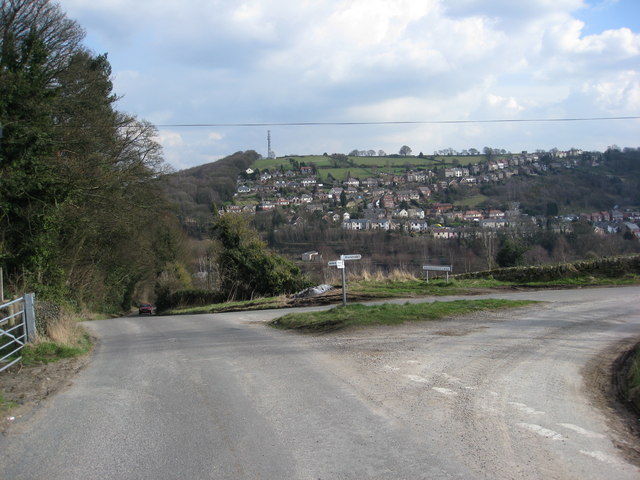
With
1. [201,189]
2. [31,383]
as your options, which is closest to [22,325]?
[31,383]

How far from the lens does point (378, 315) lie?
556 inches

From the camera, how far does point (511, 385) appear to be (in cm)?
761

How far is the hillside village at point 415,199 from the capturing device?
54.7 metres

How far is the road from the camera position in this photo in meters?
4.99

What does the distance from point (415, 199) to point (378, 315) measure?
219ft

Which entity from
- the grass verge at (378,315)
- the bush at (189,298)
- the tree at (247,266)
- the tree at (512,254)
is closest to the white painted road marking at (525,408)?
the grass verge at (378,315)

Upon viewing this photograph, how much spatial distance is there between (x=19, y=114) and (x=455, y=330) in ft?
56.1

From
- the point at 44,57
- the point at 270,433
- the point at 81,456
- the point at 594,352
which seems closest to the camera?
the point at 81,456

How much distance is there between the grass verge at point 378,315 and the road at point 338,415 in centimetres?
205

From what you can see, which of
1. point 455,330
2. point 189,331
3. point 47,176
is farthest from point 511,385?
point 47,176

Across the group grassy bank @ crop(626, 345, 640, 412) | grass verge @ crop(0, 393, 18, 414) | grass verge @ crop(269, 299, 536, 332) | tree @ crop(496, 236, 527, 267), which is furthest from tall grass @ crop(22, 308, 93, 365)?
tree @ crop(496, 236, 527, 267)

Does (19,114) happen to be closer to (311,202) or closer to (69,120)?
(69,120)

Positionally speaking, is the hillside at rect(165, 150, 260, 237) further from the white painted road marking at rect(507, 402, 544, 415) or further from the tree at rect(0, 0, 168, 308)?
the white painted road marking at rect(507, 402, 544, 415)

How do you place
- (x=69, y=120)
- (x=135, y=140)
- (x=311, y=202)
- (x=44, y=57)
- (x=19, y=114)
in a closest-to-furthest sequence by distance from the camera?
(x=19, y=114)
(x=44, y=57)
(x=69, y=120)
(x=135, y=140)
(x=311, y=202)
